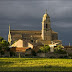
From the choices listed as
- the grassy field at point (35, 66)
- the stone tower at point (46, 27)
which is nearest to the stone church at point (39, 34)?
the stone tower at point (46, 27)

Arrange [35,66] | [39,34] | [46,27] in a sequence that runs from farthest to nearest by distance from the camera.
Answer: [39,34] < [46,27] < [35,66]

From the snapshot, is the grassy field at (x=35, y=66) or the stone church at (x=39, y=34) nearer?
the grassy field at (x=35, y=66)

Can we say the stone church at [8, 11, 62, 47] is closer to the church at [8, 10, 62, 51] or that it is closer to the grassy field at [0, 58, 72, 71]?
the church at [8, 10, 62, 51]

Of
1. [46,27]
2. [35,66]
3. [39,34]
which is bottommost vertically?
[35,66]

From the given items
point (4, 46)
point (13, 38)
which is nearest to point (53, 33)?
point (13, 38)

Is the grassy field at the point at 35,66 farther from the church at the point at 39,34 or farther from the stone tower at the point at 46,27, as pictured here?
the stone tower at the point at 46,27

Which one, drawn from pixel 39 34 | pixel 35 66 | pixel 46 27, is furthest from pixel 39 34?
pixel 35 66

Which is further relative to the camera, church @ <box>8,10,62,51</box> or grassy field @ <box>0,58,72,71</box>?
church @ <box>8,10,62,51</box>

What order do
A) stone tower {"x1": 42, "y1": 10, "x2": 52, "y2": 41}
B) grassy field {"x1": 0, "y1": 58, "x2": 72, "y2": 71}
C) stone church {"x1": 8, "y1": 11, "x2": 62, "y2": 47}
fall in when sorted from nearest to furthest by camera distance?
1. grassy field {"x1": 0, "y1": 58, "x2": 72, "y2": 71}
2. stone church {"x1": 8, "y1": 11, "x2": 62, "y2": 47}
3. stone tower {"x1": 42, "y1": 10, "x2": 52, "y2": 41}

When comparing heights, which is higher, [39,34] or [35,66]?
[39,34]

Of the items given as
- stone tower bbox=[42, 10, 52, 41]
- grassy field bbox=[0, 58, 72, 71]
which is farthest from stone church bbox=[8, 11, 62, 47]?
grassy field bbox=[0, 58, 72, 71]

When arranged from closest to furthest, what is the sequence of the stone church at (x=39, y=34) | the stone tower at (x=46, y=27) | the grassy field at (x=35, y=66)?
the grassy field at (x=35, y=66)
the stone church at (x=39, y=34)
the stone tower at (x=46, y=27)

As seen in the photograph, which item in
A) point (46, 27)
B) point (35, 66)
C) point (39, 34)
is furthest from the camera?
point (39, 34)

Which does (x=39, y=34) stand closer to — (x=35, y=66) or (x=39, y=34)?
(x=39, y=34)
